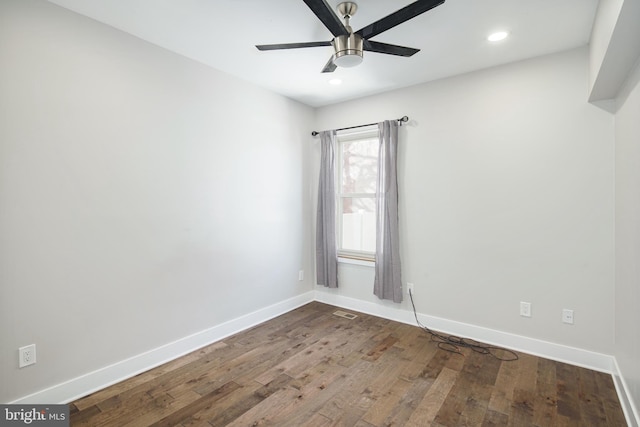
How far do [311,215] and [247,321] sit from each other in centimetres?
157

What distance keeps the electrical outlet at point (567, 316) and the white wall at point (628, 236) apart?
11.0 inches

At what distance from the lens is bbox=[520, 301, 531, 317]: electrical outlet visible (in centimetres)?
277

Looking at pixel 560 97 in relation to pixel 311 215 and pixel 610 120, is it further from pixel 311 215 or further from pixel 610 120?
pixel 311 215

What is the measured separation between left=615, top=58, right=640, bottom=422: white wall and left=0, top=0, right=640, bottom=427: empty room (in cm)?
3

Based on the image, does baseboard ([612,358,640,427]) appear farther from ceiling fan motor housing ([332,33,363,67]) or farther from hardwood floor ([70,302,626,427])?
ceiling fan motor housing ([332,33,363,67])

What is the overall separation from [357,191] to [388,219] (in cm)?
66

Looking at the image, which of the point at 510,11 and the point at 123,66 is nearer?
the point at 510,11

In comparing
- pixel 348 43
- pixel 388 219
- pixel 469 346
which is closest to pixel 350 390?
pixel 469 346

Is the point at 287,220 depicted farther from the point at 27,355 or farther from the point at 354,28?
the point at 27,355

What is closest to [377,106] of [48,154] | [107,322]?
[48,154]

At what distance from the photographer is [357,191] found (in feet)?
13.0

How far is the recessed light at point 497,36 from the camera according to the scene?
2.34m

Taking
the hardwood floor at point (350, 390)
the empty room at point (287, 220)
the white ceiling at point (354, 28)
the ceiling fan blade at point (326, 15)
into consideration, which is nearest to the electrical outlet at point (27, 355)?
the empty room at point (287, 220)

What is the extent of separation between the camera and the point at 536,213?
273 cm
